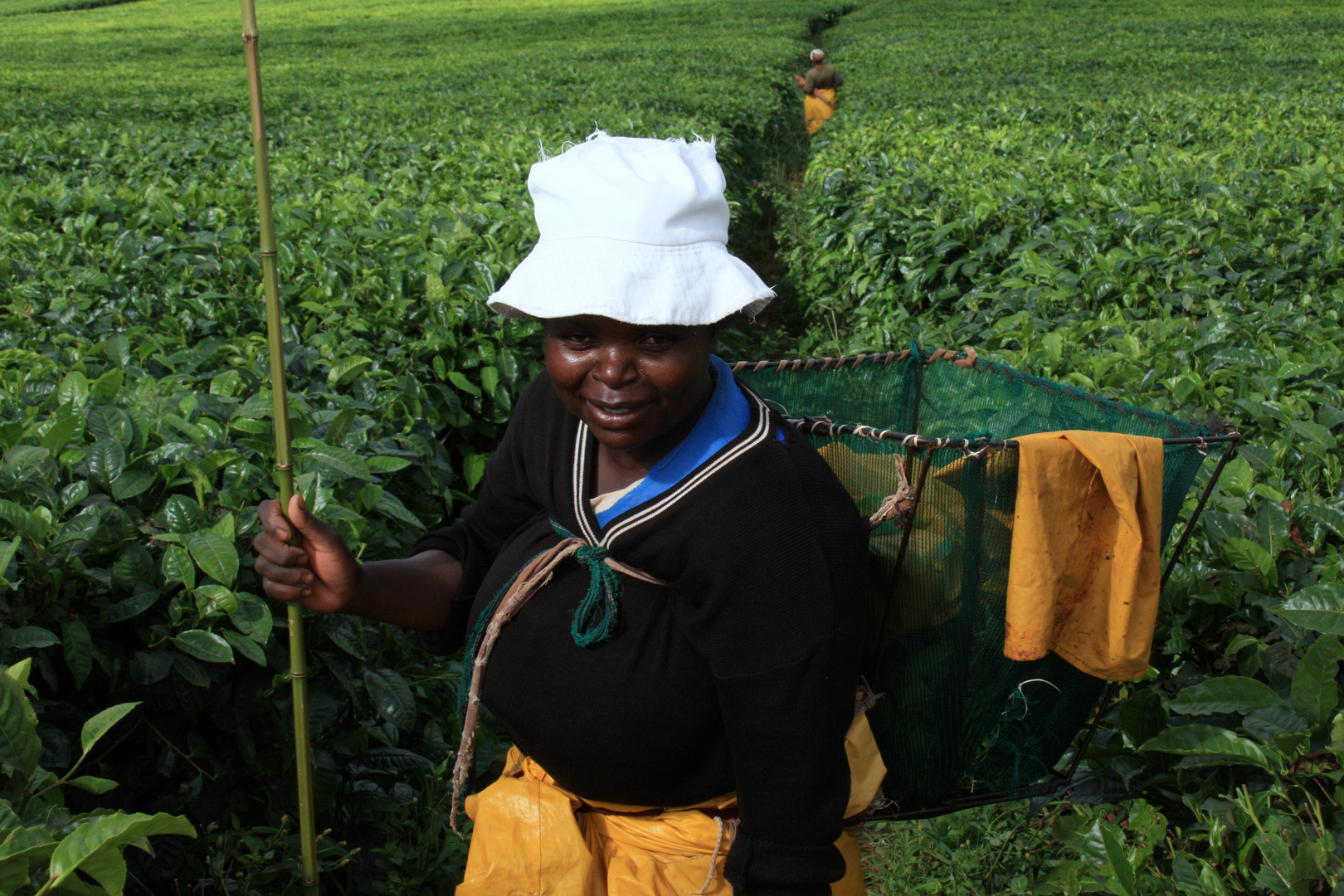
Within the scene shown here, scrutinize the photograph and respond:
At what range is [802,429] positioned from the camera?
1582 mm

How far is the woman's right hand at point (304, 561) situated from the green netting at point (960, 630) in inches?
30.2

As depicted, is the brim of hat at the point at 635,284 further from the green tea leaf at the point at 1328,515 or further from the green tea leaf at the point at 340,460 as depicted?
the green tea leaf at the point at 1328,515

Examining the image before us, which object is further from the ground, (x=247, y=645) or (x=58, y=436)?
(x=58, y=436)

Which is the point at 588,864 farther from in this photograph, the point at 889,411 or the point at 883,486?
the point at 889,411

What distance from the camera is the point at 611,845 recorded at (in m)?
1.51

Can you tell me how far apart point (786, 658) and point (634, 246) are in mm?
542

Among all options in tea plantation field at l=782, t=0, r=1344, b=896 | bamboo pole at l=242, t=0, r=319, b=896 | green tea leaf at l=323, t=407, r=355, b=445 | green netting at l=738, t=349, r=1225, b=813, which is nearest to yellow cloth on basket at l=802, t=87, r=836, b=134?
tea plantation field at l=782, t=0, r=1344, b=896

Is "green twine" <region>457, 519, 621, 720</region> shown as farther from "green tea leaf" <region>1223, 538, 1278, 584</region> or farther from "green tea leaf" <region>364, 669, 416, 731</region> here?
"green tea leaf" <region>1223, 538, 1278, 584</region>

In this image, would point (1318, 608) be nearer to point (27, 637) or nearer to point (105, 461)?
point (27, 637)

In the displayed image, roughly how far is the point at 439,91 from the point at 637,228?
15.4m

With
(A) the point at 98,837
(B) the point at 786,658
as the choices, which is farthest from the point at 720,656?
(A) the point at 98,837

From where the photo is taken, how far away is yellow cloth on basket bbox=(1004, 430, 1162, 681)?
137 cm

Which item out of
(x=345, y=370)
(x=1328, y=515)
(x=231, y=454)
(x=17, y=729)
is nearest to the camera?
(x=17, y=729)

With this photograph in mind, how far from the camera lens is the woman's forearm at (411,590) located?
5.12 feet
